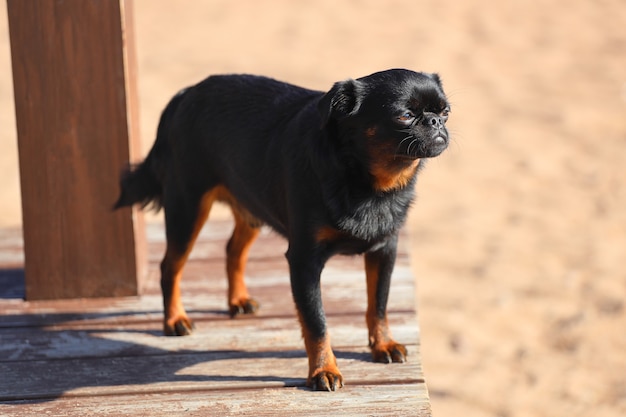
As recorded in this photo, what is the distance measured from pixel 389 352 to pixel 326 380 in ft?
1.21

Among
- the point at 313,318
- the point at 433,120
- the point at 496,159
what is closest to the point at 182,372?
the point at 313,318

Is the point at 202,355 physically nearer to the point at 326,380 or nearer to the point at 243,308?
the point at 243,308

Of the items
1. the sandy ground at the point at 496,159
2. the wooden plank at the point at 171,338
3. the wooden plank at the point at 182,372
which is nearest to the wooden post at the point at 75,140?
the wooden plank at the point at 171,338

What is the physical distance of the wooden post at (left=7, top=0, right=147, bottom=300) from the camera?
4.13 m

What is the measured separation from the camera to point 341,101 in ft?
10.5

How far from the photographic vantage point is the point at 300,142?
3.40m

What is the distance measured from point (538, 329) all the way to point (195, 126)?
297 cm

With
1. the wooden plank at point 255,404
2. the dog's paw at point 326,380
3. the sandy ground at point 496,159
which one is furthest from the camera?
the sandy ground at point 496,159

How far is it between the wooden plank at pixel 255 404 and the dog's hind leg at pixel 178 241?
1.99ft

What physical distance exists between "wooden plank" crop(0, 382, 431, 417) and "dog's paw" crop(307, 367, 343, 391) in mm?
24

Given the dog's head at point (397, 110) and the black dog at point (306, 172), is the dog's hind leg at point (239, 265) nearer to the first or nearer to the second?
the black dog at point (306, 172)

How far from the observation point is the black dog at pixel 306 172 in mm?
3197

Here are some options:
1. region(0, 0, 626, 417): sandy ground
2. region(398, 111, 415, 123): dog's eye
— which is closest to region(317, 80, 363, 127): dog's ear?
region(398, 111, 415, 123): dog's eye

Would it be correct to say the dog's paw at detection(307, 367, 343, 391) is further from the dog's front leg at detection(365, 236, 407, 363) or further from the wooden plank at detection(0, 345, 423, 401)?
the dog's front leg at detection(365, 236, 407, 363)
